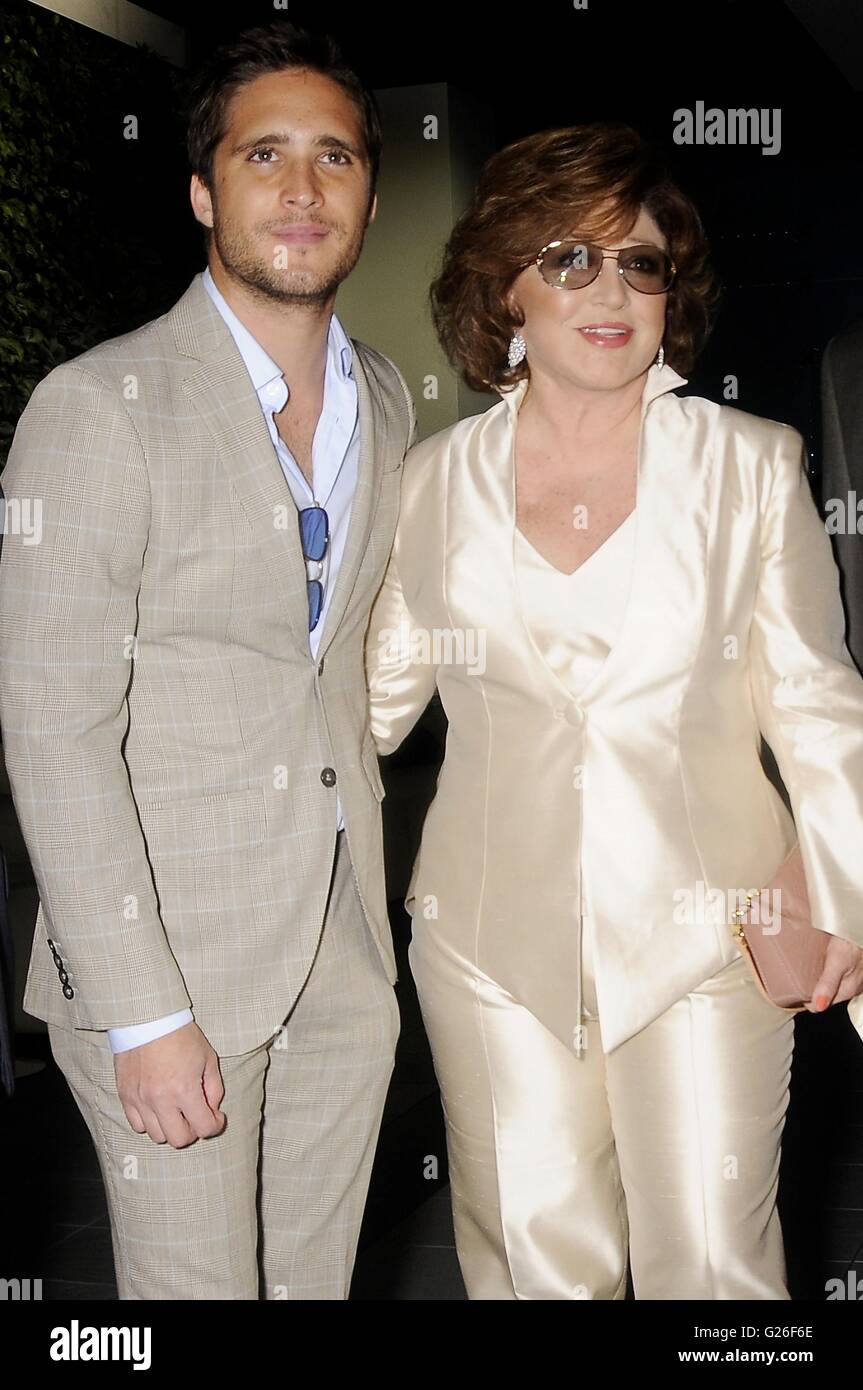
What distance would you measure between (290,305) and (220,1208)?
1.14 m

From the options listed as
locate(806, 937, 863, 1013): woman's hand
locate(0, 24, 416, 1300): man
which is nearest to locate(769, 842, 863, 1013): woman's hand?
locate(806, 937, 863, 1013): woman's hand

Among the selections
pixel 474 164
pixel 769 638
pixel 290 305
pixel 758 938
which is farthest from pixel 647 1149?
pixel 474 164

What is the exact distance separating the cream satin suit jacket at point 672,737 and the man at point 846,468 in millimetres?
179

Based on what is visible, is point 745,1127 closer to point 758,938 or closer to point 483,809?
point 758,938

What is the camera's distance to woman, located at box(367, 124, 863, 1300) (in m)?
2.01

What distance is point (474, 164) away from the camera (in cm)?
831

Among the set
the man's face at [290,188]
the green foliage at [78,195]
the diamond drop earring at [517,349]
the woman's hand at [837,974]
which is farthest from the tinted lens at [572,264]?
the green foliage at [78,195]

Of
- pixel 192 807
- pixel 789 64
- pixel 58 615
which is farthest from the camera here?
pixel 789 64

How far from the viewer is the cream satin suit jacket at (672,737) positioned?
6.56 feet

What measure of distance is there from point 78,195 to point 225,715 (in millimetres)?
5356

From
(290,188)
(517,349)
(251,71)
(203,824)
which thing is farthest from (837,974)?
(251,71)

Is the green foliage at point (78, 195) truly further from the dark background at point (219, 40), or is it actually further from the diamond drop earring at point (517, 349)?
the diamond drop earring at point (517, 349)

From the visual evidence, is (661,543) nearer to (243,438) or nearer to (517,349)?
(517,349)

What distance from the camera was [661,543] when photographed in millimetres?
2012
